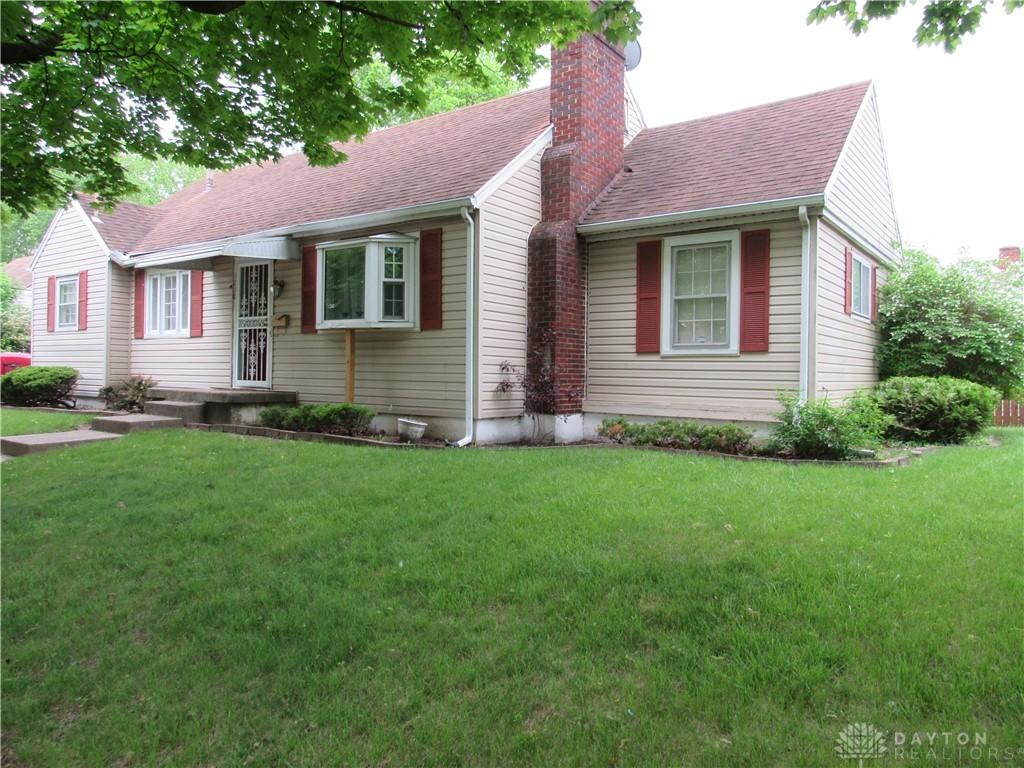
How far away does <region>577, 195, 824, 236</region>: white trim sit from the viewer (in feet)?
27.1

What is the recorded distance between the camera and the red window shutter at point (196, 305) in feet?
42.8

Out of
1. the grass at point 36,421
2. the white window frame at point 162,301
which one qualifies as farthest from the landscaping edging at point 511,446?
the white window frame at point 162,301

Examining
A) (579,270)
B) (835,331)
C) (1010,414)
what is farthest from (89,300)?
(1010,414)

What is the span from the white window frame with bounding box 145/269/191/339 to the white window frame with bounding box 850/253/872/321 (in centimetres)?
1206

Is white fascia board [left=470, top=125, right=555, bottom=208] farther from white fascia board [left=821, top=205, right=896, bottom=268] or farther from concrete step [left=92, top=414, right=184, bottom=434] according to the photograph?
concrete step [left=92, top=414, right=184, bottom=434]

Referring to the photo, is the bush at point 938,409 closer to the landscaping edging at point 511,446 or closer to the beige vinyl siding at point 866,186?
the landscaping edging at point 511,446

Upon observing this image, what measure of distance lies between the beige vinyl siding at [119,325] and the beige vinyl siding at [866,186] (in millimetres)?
14093

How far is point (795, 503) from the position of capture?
5.05m

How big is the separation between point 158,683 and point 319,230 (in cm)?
871

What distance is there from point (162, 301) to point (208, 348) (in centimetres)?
225

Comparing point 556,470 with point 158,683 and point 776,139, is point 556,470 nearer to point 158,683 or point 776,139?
point 158,683

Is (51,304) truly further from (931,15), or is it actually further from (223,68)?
(931,15)

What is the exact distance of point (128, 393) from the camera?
13.5 m

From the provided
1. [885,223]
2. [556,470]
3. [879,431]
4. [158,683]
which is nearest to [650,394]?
[879,431]
